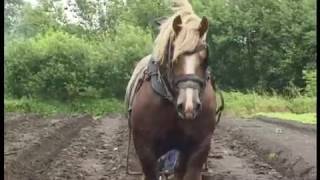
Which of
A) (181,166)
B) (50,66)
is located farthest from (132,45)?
(181,166)

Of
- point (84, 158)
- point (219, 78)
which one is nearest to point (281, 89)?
point (219, 78)

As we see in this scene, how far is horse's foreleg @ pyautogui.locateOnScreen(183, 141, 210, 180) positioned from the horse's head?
12.9 inches

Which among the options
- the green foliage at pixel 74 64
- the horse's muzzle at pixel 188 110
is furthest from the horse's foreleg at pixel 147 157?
the green foliage at pixel 74 64

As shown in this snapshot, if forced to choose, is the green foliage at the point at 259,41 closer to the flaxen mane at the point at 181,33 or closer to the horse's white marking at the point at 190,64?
the flaxen mane at the point at 181,33

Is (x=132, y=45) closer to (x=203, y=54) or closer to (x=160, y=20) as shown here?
(x=160, y=20)

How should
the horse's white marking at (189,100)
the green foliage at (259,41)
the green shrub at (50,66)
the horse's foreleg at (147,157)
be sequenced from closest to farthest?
the horse's white marking at (189,100)
the horse's foreleg at (147,157)
the green shrub at (50,66)
the green foliage at (259,41)

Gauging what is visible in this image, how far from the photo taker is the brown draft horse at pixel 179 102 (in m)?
3.39

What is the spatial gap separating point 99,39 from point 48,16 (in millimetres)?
330

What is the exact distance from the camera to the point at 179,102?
3.31m

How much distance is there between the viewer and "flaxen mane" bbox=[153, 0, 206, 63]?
3.41 meters

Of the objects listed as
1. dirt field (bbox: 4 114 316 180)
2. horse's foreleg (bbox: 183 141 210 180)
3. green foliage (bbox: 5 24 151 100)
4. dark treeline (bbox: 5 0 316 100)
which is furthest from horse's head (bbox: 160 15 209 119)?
dirt field (bbox: 4 114 316 180)

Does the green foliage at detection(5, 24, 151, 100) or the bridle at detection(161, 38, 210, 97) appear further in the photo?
the green foliage at detection(5, 24, 151, 100)

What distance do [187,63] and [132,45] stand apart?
4.92 feet

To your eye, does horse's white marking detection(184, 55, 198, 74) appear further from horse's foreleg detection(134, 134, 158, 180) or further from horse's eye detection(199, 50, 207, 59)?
horse's foreleg detection(134, 134, 158, 180)
